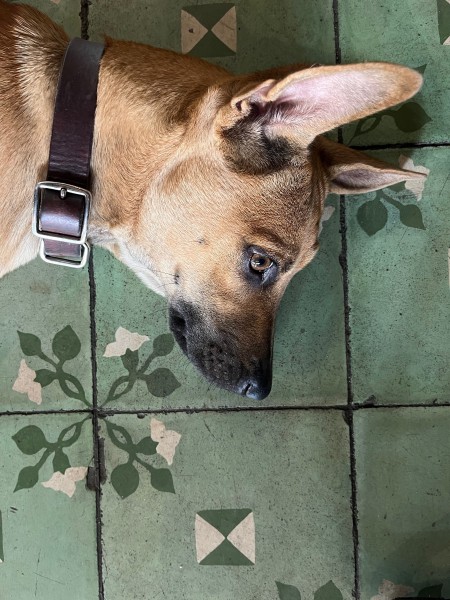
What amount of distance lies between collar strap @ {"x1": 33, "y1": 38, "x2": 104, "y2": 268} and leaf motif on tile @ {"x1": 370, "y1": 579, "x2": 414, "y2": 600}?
2287 mm

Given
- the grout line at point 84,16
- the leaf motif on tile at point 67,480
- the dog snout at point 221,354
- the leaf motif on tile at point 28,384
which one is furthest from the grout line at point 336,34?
the leaf motif on tile at point 67,480

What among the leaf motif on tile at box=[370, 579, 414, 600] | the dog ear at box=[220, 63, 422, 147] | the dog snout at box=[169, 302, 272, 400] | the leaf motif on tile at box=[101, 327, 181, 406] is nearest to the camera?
the dog ear at box=[220, 63, 422, 147]

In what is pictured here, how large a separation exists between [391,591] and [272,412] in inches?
42.5

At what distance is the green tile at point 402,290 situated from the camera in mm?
3090

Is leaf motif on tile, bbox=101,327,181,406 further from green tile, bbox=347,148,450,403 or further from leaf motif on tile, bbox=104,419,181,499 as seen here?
green tile, bbox=347,148,450,403

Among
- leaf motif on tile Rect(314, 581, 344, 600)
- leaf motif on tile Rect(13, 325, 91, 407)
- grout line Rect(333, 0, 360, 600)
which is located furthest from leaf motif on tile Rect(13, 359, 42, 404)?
leaf motif on tile Rect(314, 581, 344, 600)

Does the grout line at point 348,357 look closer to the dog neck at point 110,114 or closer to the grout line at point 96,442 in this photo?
the dog neck at point 110,114

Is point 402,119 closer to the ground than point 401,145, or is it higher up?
higher up

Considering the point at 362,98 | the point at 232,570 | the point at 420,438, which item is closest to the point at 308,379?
the point at 420,438

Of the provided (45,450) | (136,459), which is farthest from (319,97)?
(45,450)

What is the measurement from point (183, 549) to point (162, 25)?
109 inches

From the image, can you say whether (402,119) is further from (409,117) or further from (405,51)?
(405,51)

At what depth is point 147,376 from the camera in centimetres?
313

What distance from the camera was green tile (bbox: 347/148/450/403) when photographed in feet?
10.1
